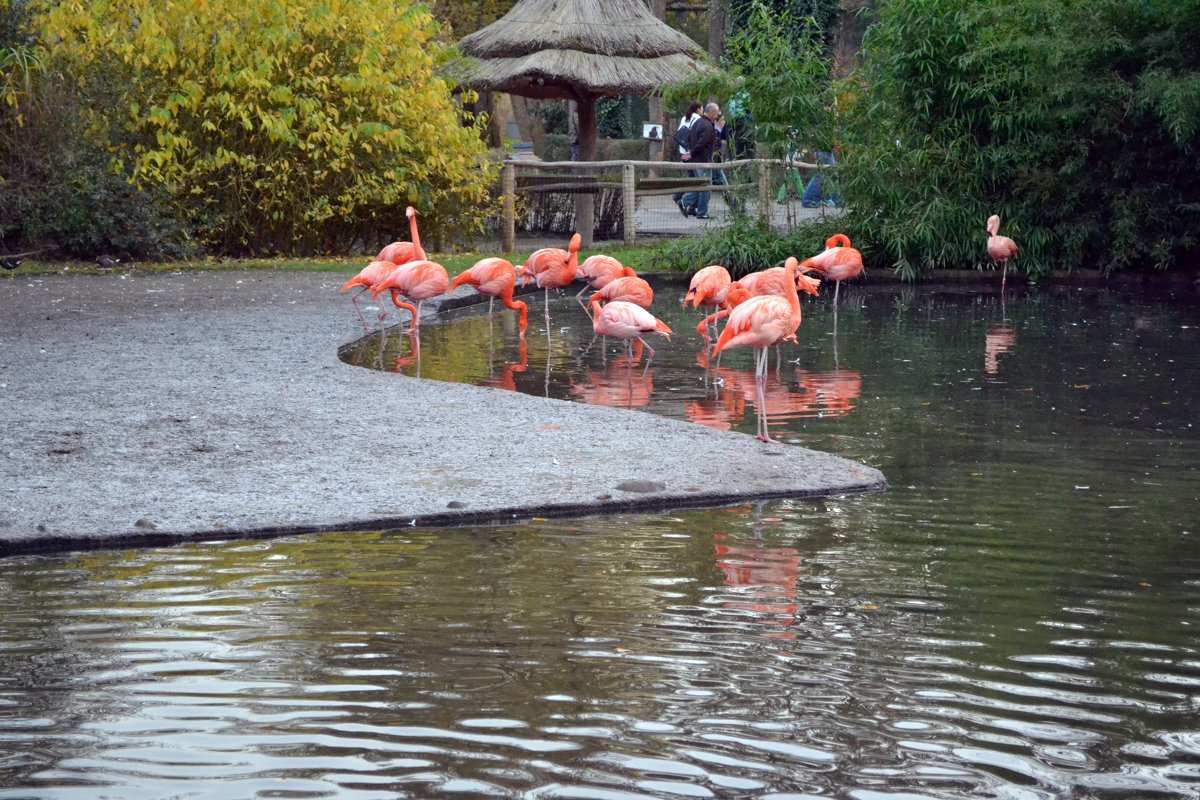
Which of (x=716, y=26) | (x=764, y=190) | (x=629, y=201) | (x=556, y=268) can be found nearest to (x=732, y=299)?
(x=556, y=268)

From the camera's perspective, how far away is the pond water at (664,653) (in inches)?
132

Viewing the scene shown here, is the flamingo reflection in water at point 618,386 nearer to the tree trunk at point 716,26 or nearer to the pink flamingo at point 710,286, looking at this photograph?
the pink flamingo at point 710,286

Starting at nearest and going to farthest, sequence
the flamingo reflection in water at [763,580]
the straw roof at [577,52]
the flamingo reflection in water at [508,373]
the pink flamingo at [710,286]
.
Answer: the flamingo reflection in water at [763,580]
the flamingo reflection in water at [508,373]
the pink flamingo at [710,286]
the straw roof at [577,52]

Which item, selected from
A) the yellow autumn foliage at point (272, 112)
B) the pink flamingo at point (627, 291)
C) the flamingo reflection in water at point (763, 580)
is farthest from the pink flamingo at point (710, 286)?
the yellow autumn foliage at point (272, 112)

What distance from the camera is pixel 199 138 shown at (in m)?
17.4

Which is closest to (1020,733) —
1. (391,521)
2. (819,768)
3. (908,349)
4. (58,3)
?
(819,768)

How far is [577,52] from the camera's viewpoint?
71.5ft

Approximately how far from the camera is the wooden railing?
58.4 feet

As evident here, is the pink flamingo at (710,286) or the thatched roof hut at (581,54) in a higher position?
the thatched roof hut at (581,54)

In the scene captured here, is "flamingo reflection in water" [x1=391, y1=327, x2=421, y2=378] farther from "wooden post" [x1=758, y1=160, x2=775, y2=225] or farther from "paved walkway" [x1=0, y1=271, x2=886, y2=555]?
"wooden post" [x1=758, y1=160, x2=775, y2=225]

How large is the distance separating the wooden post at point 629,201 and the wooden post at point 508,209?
1.48 metres

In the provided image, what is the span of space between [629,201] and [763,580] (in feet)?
48.5

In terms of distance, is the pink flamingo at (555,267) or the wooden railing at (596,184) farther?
the wooden railing at (596,184)

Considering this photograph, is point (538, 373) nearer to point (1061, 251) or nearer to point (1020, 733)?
point (1020, 733)
